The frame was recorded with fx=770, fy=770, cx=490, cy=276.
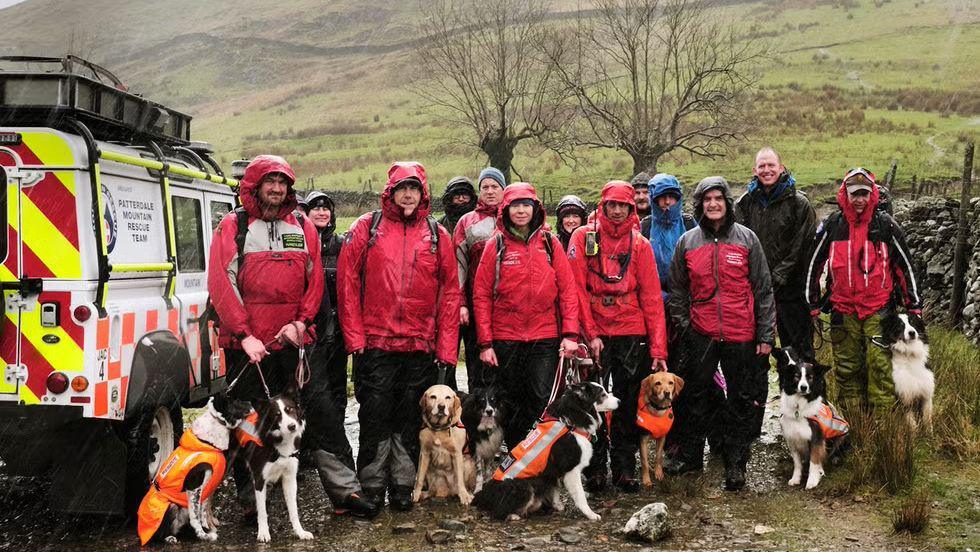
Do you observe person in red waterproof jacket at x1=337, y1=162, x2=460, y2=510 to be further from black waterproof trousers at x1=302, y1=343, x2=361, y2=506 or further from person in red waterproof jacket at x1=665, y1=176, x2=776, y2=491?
person in red waterproof jacket at x1=665, y1=176, x2=776, y2=491

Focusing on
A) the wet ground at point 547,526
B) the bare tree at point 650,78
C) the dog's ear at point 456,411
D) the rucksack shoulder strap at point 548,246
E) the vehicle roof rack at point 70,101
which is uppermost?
the bare tree at point 650,78

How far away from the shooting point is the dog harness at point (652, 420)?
18.6 feet

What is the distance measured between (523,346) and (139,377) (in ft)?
8.35

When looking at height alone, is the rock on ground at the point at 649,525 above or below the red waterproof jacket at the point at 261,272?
below

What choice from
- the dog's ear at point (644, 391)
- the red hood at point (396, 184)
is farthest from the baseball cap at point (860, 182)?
the red hood at point (396, 184)

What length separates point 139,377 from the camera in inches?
181

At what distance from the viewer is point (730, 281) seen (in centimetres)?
572

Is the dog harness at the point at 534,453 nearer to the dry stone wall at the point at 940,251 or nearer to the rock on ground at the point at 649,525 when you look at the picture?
the rock on ground at the point at 649,525

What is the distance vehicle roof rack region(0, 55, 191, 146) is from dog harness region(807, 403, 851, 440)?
517cm

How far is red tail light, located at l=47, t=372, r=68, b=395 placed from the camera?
13.7 feet

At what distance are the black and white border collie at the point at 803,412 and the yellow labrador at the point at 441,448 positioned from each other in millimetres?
2402

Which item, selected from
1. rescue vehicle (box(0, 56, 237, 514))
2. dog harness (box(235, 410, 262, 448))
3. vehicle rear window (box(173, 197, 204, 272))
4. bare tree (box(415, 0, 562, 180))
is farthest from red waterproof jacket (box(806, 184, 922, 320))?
bare tree (box(415, 0, 562, 180))

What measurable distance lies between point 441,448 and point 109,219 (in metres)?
2.62

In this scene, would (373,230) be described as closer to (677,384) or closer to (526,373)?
(526,373)
